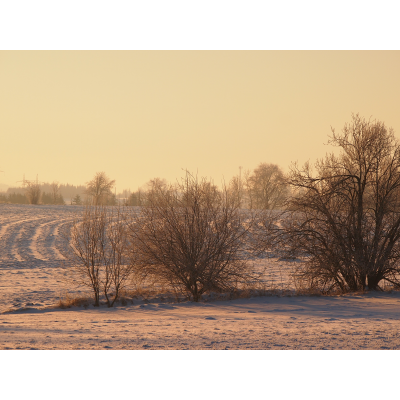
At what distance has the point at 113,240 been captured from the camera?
51.9ft

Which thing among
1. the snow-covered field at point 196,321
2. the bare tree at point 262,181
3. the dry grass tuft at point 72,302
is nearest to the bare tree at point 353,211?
the snow-covered field at point 196,321

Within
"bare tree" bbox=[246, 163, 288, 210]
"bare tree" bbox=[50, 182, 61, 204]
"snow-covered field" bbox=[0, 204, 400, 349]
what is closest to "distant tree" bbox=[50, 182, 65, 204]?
"bare tree" bbox=[50, 182, 61, 204]

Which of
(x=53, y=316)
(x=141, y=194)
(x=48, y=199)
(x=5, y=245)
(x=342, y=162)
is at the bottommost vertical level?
(x=53, y=316)

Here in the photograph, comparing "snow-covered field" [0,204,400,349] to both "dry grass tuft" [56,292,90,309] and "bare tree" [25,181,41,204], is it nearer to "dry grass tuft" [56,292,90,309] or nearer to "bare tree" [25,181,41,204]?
"dry grass tuft" [56,292,90,309]

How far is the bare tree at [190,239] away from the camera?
15742 millimetres

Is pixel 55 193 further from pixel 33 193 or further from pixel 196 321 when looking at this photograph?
pixel 196 321

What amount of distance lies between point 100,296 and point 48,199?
55018mm

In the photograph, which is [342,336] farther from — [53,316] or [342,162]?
[342,162]

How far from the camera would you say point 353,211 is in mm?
16266

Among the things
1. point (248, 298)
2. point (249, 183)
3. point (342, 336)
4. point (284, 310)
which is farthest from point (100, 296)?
point (249, 183)

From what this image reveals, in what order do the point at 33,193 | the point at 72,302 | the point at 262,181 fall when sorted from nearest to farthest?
the point at 72,302
the point at 33,193
the point at 262,181

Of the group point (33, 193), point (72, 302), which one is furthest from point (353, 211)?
point (33, 193)

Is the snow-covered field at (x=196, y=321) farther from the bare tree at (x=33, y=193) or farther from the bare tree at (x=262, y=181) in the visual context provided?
the bare tree at (x=262, y=181)

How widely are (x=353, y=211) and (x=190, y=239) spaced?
6282 millimetres
